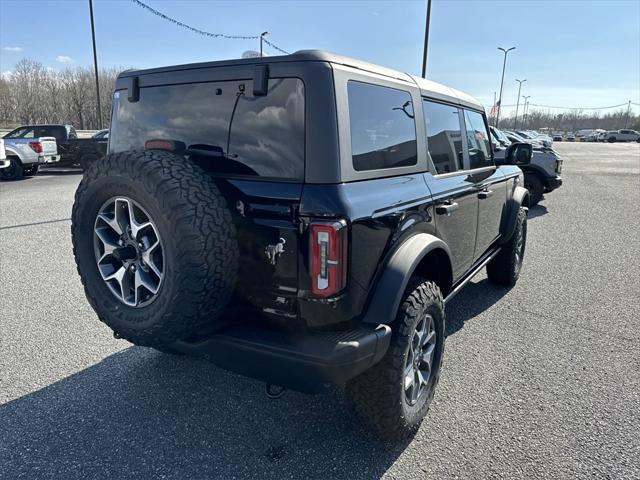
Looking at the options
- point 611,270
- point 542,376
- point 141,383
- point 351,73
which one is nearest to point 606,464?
point 542,376

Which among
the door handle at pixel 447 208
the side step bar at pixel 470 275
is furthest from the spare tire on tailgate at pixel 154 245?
the side step bar at pixel 470 275

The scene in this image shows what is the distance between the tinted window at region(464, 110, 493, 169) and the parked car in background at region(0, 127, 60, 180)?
1447 cm

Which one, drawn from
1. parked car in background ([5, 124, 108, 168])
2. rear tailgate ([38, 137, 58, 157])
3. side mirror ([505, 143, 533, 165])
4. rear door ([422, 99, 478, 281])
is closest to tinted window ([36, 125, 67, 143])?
parked car in background ([5, 124, 108, 168])

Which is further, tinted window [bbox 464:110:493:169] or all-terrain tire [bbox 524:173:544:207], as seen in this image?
all-terrain tire [bbox 524:173:544:207]

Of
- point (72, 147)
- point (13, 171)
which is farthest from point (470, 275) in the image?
point (72, 147)

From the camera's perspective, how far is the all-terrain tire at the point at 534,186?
10.5 m

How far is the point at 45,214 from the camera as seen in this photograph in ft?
28.1

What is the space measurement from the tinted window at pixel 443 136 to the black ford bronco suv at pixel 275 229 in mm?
403

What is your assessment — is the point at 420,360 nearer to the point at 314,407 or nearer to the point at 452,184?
the point at 314,407

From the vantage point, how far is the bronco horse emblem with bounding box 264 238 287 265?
206 centimetres

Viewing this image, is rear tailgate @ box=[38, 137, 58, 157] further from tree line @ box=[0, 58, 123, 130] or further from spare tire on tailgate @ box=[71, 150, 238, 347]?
tree line @ box=[0, 58, 123, 130]

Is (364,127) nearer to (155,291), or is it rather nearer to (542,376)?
(155,291)

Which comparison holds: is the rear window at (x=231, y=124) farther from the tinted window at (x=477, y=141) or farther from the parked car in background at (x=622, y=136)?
the parked car in background at (x=622, y=136)

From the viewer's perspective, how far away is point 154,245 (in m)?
2.11
